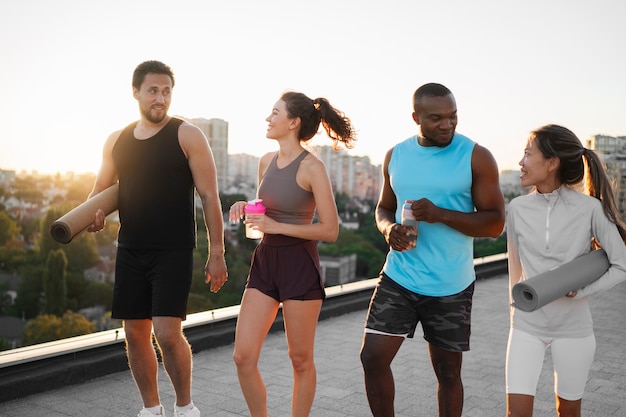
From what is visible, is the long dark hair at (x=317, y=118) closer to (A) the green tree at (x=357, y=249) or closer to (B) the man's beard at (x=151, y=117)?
(B) the man's beard at (x=151, y=117)

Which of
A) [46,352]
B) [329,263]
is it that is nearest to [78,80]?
[329,263]

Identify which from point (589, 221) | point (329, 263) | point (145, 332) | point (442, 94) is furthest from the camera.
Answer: point (329, 263)

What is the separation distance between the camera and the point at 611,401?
14.8 ft

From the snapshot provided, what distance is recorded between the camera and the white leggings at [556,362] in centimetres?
268

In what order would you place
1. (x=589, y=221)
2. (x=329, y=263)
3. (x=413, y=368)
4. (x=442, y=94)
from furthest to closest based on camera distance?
1. (x=329, y=263)
2. (x=413, y=368)
3. (x=442, y=94)
4. (x=589, y=221)

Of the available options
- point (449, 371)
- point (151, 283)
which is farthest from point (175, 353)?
point (449, 371)

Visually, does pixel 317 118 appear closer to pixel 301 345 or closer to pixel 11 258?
pixel 301 345

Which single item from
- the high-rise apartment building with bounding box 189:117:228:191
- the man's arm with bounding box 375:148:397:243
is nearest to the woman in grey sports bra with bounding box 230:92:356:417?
the man's arm with bounding box 375:148:397:243

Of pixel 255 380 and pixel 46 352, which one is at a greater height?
pixel 255 380

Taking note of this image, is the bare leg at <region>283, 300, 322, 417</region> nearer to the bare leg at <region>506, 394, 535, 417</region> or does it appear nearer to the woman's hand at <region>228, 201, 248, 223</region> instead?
the woman's hand at <region>228, 201, 248, 223</region>

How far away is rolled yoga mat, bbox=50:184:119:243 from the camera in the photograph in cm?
315

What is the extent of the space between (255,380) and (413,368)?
7.87 ft

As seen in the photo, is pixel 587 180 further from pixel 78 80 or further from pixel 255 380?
pixel 78 80

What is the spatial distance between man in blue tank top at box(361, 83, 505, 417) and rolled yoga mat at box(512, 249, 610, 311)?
0.45 metres
